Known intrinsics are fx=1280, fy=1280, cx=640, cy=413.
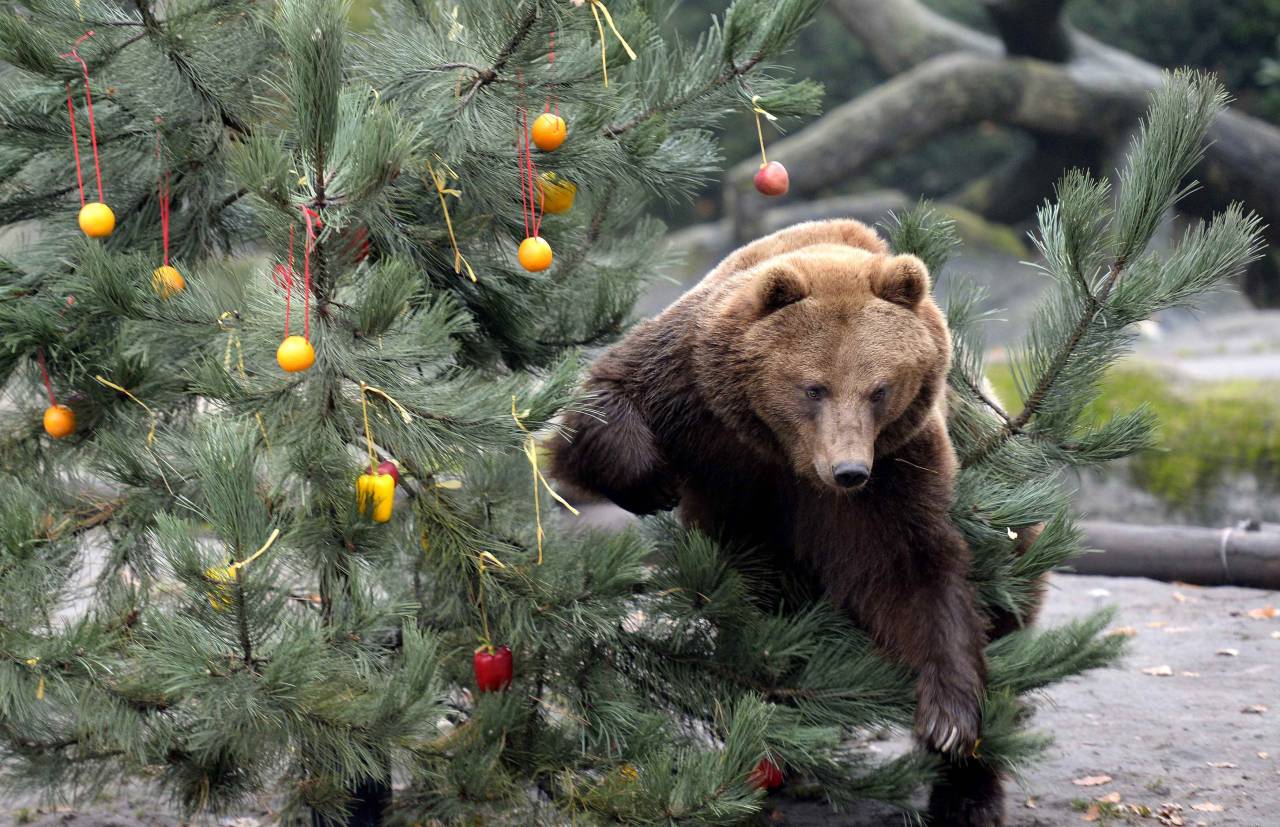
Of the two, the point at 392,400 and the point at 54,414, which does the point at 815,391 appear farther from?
the point at 54,414

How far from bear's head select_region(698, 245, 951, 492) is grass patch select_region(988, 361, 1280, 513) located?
4210 millimetres

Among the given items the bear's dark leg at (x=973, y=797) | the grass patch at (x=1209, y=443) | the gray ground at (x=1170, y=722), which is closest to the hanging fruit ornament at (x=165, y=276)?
the gray ground at (x=1170, y=722)

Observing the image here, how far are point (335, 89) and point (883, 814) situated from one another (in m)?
2.54

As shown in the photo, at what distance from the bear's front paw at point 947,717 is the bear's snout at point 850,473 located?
1.94 feet

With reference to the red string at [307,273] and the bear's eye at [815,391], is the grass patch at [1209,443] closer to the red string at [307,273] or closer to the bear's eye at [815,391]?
the bear's eye at [815,391]

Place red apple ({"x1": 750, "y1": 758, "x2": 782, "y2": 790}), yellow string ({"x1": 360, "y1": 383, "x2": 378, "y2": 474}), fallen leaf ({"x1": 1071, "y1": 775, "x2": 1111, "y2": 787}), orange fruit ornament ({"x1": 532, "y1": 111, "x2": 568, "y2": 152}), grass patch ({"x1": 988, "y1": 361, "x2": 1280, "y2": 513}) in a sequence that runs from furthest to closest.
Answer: grass patch ({"x1": 988, "y1": 361, "x2": 1280, "y2": 513}) < fallen leaf ({"x1": 1071, "y1": 775, "x2": 1111, "y2": 787}) < red apple ({"x1": 750, "y1": 758, "x2": 782, "y2": 790}) < orange fruit ornament ({"x1": 532, "y1": 111, "x2": 568, "y2": 152}) < yellow string ({"x1": 360, "y1": 383, "x2": 378, "y2": 474})

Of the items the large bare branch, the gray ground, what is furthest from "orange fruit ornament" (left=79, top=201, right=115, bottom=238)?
the large bare branch

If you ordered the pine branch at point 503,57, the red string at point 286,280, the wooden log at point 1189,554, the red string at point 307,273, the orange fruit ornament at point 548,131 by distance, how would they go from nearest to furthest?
the red string at point 307,273 → the red string at point 286,280 → the pine branch at point 503,57 → the orange fruit ornament at point 548,131 → the wooden log at point 1189,554

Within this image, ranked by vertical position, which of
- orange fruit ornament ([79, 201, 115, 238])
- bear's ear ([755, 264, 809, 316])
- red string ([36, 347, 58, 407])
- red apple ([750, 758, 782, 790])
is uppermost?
orange fruit ornament ([79, 201, 115, 238])

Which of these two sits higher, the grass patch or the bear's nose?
the bear's nose

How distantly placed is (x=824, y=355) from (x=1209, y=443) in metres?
4.73

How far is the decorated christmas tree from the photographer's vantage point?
2.23 metres

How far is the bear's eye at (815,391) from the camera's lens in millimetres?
2895

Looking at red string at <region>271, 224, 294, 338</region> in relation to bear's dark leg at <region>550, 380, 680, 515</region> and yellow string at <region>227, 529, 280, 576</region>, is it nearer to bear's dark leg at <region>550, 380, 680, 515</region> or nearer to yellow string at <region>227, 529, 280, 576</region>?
yellow string at <region>227, 529, 280, 576</region>
